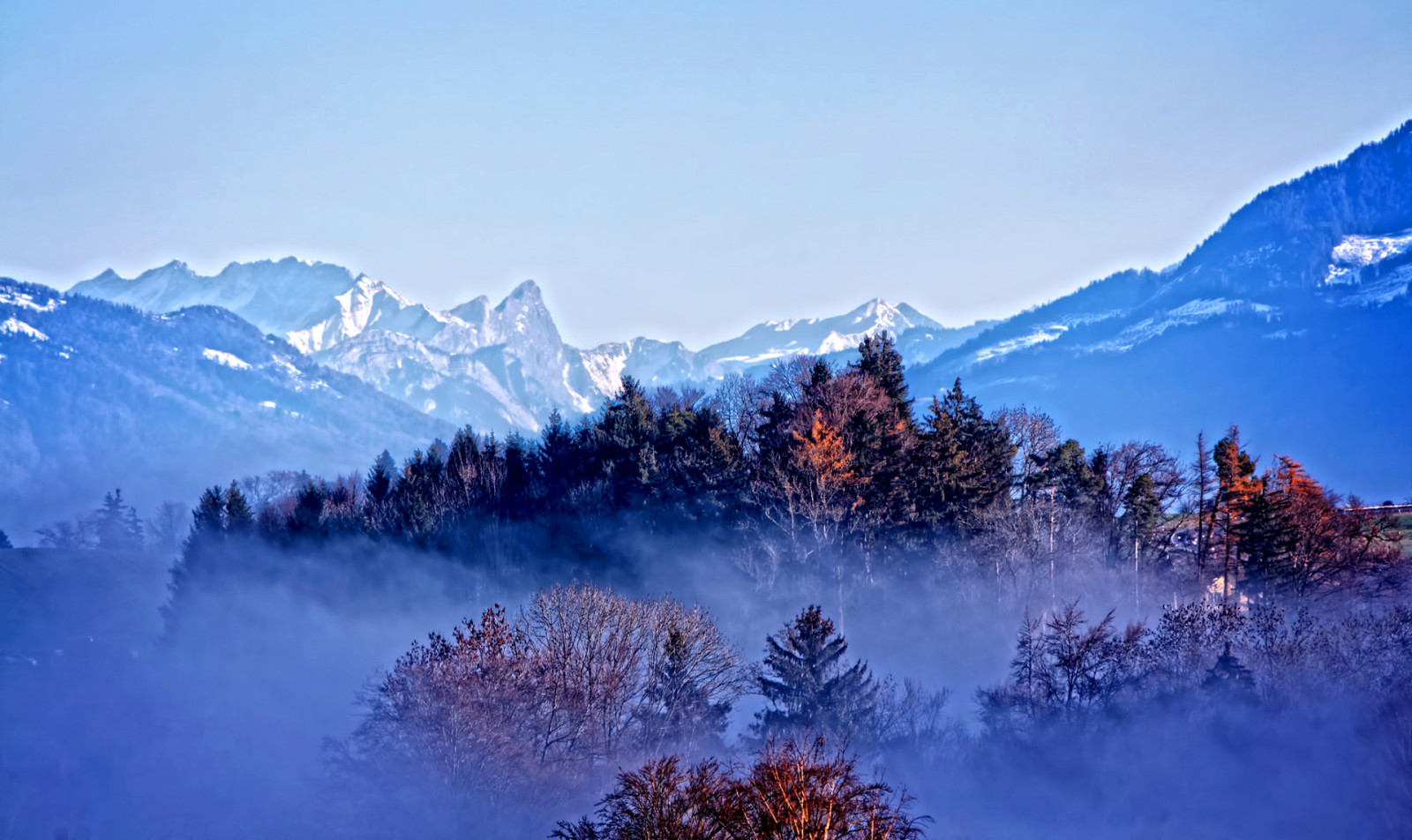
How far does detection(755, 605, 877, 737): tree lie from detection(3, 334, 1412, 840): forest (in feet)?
0.49

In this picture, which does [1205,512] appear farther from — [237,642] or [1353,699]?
[237,642]

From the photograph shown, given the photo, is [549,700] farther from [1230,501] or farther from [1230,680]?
[1230,501]

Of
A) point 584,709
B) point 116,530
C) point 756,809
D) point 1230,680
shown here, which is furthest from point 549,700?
point 116,530

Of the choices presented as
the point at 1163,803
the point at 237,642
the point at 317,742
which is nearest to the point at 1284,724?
the point at 1163,803

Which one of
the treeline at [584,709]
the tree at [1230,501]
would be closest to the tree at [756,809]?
the treeline at [584,709]

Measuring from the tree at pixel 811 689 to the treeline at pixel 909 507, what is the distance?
518 inches

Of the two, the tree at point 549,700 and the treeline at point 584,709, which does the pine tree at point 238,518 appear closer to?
the treeline at point 584,709

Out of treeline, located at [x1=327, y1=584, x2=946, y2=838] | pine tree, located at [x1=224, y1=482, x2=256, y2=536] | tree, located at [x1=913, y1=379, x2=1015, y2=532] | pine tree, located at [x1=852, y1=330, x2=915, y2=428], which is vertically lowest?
treeline, located at [x1=327, y1=584, x2=946, y2=838]

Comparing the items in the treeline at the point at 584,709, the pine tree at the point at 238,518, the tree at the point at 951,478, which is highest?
the tree at the point at 951,478

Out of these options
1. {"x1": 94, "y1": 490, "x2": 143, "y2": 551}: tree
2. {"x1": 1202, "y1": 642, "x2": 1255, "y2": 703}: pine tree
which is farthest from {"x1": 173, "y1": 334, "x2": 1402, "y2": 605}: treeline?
{"x1": 94, "y1": 490, "x2": 143, "y2": 551}: tree

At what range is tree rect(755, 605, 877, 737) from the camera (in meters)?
58.0

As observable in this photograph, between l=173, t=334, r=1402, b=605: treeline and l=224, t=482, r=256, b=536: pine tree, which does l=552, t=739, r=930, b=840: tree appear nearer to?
l=173, t=334, r=1402, b=605: treeline

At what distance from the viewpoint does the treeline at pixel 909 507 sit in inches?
2857

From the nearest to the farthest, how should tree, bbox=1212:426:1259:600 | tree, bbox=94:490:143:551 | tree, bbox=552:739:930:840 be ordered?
1. tree, bbox=552:739:930:840
2. tree, bbox=1212:426:1259:600
3. tree, bbox=94:490:143:551
